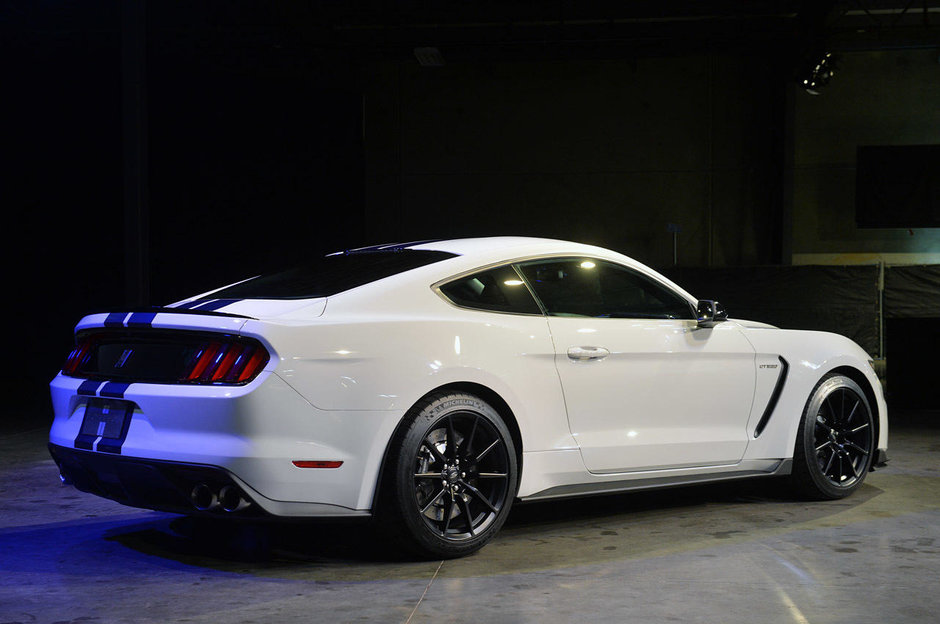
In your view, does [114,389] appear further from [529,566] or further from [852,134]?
[852,134]

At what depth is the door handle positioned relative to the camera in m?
5.18

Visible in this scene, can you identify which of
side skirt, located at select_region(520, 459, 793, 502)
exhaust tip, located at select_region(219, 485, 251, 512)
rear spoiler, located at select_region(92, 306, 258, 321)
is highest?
rear spoiler, located at select_region(92, 306, 258, 321)

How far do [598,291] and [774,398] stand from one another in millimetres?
1174

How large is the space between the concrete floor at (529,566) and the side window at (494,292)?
1.14 meters

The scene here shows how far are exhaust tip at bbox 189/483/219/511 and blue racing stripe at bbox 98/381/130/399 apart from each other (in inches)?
22.7

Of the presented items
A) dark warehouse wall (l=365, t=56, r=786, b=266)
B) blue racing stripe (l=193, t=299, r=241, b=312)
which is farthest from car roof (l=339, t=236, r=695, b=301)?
dark warehouse wall (l=365, t=56, r=786, b=266)

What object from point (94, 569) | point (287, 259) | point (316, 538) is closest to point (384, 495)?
point (316, 538)

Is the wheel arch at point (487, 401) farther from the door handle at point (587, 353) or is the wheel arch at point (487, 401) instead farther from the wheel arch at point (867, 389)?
the wheel arch at point (867, 389)

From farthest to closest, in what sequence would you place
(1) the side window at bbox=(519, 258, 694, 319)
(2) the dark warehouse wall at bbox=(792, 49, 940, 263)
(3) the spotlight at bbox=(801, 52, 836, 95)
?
(2) the dark warehouse wall at bbox=(792, 49, 940, 263), (3) the spotlight at bbox=(801, 52, 836, 95), (1) the side window at bbox=(519, 258, 694, 319)

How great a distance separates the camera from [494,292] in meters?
5.17

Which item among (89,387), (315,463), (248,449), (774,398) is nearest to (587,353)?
(774,398)

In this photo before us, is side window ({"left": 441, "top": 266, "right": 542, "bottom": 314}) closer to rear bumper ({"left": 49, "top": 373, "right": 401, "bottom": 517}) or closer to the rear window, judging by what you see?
the rear window

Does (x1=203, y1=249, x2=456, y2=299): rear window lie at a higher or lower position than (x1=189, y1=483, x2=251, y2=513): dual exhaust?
higher

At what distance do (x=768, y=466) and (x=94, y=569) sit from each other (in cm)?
354
